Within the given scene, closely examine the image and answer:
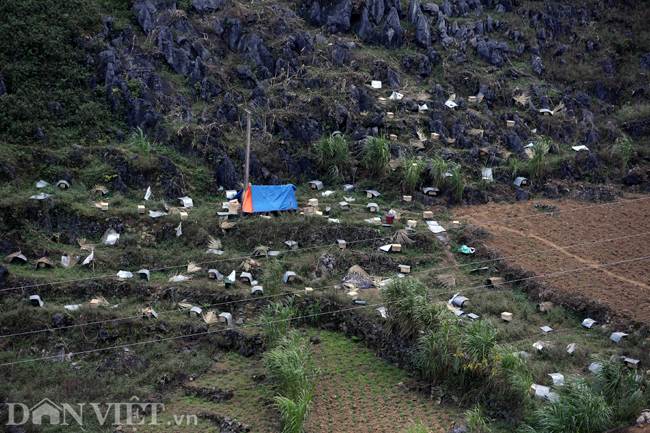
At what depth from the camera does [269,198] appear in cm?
2066

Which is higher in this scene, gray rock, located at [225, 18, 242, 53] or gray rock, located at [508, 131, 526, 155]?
gray rock, located at [225, 18, 242, 53]

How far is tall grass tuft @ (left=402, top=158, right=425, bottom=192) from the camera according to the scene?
71.6 feet

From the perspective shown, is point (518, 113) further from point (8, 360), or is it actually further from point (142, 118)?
point (8, 360)

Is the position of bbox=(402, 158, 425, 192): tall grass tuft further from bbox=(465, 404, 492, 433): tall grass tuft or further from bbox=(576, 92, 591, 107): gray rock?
bbox=(465, 404, 492, 433): tall grass tuft

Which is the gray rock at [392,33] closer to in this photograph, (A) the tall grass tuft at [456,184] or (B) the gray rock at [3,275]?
(A) the tall grass tuft at [456,184]

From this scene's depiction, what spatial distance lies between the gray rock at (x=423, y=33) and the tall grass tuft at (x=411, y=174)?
858 centimetres

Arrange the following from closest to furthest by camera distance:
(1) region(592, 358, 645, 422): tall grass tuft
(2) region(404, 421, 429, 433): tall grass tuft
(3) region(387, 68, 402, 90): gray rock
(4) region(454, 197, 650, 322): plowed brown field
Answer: (2) region(404, 421, 429, 433): tall grass tuft → (1) region(592, 358, 645, 422): tall grass tuft → (4) region(454, 197, 650, 322): plowed brown field → (3) region(387, 68, 402, 90): gray rock

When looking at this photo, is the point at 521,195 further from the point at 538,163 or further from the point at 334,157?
the point at 334,157

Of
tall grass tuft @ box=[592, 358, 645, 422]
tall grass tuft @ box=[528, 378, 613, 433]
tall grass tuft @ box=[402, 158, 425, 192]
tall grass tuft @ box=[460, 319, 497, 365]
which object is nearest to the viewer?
tall grass tuft @ box=[528, 378, 613, 433]

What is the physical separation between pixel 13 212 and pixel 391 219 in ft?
39.2

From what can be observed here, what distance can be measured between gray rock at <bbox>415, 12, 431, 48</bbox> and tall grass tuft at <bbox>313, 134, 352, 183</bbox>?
8.13m

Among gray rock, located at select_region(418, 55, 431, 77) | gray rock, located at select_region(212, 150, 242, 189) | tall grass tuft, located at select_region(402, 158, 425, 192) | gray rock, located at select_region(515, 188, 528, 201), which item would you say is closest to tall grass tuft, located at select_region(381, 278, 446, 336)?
tall grass tuft, located at select_region(402, 158, 425, 192)

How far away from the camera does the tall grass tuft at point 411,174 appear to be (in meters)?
21.8

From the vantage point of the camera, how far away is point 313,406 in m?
14.1
